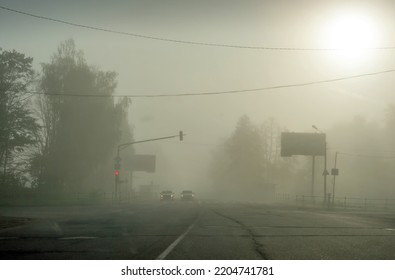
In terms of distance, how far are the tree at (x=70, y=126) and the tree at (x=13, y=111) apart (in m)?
3.65

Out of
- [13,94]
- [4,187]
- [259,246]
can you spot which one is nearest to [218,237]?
[259,246]

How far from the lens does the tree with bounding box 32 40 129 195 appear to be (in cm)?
6162

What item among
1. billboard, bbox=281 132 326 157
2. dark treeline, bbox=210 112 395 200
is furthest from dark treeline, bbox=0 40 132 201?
dark treeline, bbox=210 112 395 200

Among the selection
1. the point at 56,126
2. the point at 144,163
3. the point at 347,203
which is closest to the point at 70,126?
the point at 56,126

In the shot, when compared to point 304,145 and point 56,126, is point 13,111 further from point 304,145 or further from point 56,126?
point 304,145

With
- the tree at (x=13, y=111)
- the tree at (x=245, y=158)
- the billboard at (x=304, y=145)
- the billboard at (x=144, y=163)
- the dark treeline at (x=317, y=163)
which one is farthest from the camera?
the billboard at (x=144, y=163)

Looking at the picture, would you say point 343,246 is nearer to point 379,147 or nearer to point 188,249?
point 188,249

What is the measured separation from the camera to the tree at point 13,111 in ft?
182

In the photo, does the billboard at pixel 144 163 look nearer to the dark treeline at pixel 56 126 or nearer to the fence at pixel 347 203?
the fence at pixel 347 203

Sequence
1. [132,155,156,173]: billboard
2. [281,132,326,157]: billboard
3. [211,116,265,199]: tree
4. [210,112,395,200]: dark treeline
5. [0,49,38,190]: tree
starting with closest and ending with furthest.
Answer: [0,49,38,190]: tree
[281,132,326,157]: billboard
[210,112,395,200]: dark treeline
[211,116,265,199]: tree
[132,155,156,173]: billboard

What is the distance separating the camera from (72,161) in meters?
61.5

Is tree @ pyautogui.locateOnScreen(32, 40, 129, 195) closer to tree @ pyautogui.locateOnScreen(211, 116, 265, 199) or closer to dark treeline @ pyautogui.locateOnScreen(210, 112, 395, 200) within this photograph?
dark treeline @ pyautogui.locateOnScreen(210, 112, 395, 200)

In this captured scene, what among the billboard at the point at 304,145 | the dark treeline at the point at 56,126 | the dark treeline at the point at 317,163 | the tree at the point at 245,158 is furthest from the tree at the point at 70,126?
the tree at the point at 245,158

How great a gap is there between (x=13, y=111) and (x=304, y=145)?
34.1 m
